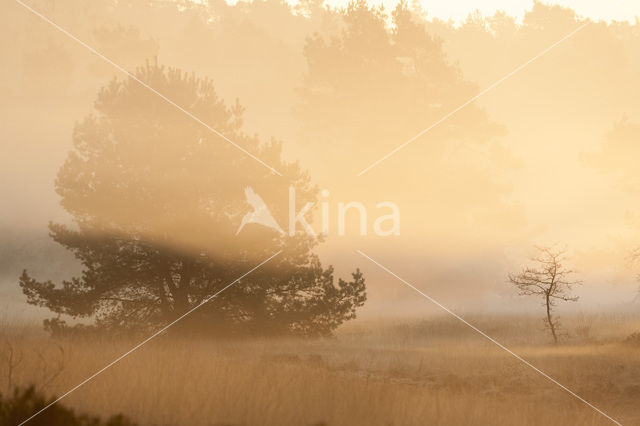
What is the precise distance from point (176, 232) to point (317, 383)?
8368 mm

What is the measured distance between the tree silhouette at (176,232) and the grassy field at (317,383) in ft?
4.21

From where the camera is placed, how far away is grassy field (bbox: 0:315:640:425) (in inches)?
349

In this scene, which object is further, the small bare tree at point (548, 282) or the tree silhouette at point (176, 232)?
the small bare tree at point (548, 282)

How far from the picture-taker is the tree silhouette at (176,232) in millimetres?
17766

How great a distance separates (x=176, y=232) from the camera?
1778cm

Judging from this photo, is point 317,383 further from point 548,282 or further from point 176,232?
point 548,282

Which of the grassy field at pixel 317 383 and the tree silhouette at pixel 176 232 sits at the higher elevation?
the tree silhouette at pixel 176 232

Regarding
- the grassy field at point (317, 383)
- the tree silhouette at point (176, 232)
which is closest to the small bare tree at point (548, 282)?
the grassy field at point (317, 383)

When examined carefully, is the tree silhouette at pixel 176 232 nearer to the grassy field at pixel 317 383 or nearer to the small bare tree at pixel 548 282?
the grassy field at pixel 317 383

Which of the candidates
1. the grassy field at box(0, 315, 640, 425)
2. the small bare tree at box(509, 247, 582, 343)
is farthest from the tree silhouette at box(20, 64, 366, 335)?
the small bare tree at box(509, 247, 582, 343)

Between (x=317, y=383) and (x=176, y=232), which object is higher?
(x=176, y=232)

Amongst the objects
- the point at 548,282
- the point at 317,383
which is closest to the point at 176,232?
the point at 317,383

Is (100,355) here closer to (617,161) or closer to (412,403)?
(412,403)

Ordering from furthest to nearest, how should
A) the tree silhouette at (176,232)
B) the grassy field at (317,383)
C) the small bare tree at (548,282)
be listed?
the small bare tree at (548,282) → the tree silhouette at (176,232) → the grassy field at (317,383)
